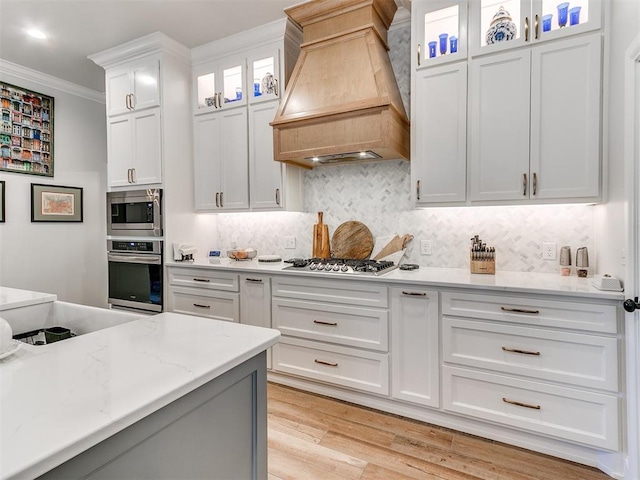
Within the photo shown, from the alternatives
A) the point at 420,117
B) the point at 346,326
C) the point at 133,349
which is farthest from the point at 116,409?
the point at 420,117

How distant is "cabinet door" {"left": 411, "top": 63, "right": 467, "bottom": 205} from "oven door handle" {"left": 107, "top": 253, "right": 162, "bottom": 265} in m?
2.40

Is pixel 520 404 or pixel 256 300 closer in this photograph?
pixel 520 404

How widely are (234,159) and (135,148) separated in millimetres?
1024

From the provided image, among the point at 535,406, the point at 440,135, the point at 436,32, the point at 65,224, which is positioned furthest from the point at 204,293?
the point at 436,32

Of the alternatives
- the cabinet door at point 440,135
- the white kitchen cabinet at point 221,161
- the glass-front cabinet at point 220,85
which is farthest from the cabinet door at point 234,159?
the cabinet door at point 440,135

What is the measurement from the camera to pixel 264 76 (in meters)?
3.10

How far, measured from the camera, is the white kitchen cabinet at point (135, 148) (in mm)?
3268

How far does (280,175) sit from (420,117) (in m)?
1.25

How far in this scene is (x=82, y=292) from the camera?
416 centimetres

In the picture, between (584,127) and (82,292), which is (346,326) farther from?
(82,292)

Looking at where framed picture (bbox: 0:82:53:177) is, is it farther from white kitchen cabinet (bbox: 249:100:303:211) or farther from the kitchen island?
the kitchen island

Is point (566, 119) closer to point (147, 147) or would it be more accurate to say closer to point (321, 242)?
point (321, 242)

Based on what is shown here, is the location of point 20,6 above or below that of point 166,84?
above

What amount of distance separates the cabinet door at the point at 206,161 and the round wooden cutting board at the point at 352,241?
4.01 feet
